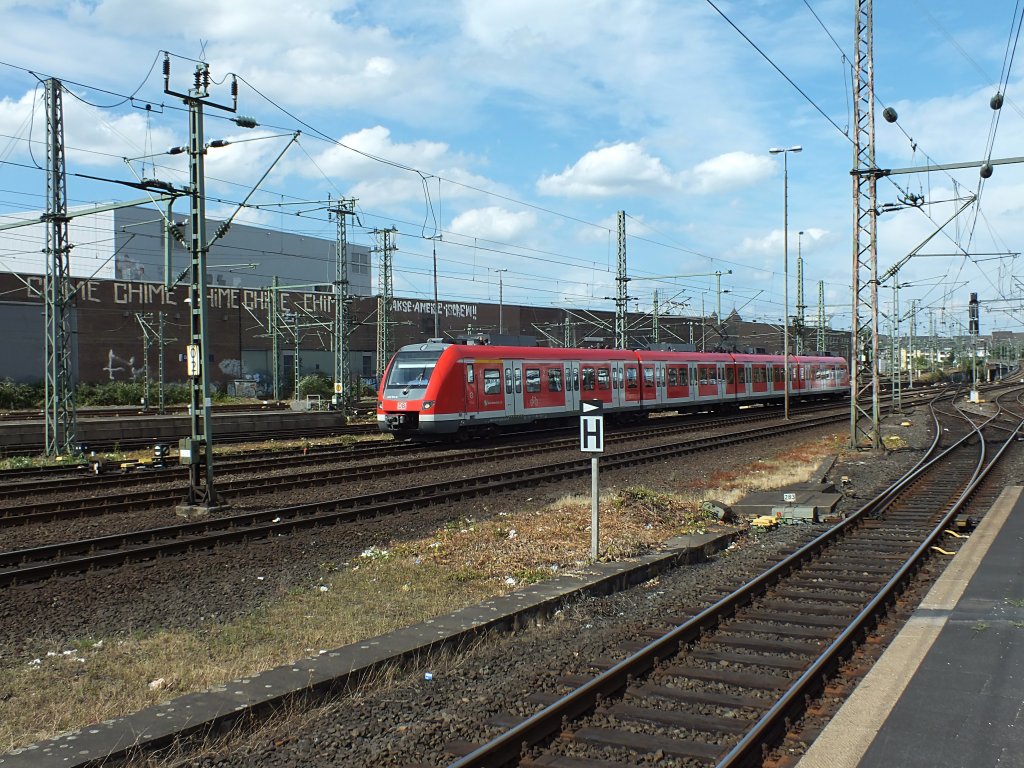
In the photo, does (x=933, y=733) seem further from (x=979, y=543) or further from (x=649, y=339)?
(x=649, y=339)

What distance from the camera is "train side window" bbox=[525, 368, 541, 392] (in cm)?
2758

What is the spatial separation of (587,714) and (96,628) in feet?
15.7

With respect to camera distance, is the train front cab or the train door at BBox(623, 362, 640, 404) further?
the train door at BBox(623, 362, 640, 404)

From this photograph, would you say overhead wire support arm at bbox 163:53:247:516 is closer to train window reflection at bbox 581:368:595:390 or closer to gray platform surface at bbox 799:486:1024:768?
gray platform surface at bbox 799:486:1024:768

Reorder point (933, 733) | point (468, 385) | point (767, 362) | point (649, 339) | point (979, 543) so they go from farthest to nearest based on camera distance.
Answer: point (649, 339), point (767, 362), point (468, 385), point (979, 543), point (933, 733)

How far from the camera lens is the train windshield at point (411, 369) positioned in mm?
24328

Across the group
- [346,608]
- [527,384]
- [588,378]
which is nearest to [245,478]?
[527,384]

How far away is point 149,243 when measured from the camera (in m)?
75.1

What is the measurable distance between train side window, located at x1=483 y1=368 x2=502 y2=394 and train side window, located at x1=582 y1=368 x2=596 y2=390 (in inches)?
187

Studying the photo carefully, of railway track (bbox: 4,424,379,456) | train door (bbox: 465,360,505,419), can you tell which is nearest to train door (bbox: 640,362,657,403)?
train door (bbox: 465,360,505,419)

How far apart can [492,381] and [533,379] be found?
7.22 feet

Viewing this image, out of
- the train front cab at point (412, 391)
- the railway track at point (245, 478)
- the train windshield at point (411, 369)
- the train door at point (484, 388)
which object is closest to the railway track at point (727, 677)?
the railway track at point (245, 478)

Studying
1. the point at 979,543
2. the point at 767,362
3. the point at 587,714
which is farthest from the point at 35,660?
the point at 767,362

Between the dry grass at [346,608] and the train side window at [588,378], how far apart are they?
15165mm
